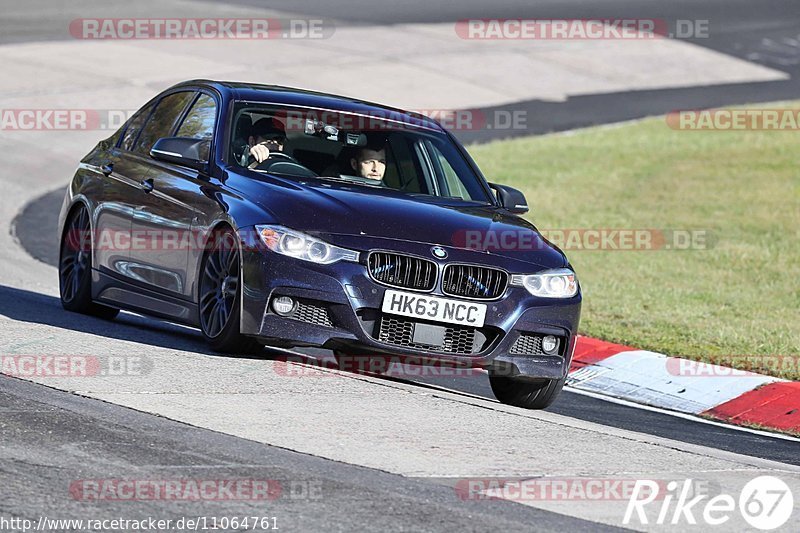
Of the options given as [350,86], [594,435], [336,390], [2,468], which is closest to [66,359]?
[336,390]

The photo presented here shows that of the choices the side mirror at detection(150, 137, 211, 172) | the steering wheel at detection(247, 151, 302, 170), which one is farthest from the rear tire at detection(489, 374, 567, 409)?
the side mirror at detection(150, 137, 211, 172)

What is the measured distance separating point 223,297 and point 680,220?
10.5 m

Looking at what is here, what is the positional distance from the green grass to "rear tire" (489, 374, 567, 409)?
2637 mm

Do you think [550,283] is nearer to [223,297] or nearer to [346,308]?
[346,308]

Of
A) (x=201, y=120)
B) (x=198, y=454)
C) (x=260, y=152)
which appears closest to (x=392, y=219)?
(x=260, y=152)

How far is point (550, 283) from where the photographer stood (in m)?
8.59

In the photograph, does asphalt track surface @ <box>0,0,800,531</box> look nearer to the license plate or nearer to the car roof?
the license plate

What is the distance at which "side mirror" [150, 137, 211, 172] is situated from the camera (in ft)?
30.1

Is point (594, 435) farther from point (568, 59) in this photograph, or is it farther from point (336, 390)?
point (568, 59)

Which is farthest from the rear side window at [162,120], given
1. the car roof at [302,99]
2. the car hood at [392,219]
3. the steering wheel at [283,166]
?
the car hood at [392,219]

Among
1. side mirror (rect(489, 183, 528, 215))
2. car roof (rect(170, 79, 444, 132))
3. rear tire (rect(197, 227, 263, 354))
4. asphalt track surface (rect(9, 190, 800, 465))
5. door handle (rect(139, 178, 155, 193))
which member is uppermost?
car roof (rect(170, 79, 444, 132))

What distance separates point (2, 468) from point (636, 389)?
18.1 feet

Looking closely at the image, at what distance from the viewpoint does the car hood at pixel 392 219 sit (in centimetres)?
829

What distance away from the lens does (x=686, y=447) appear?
7.71m
